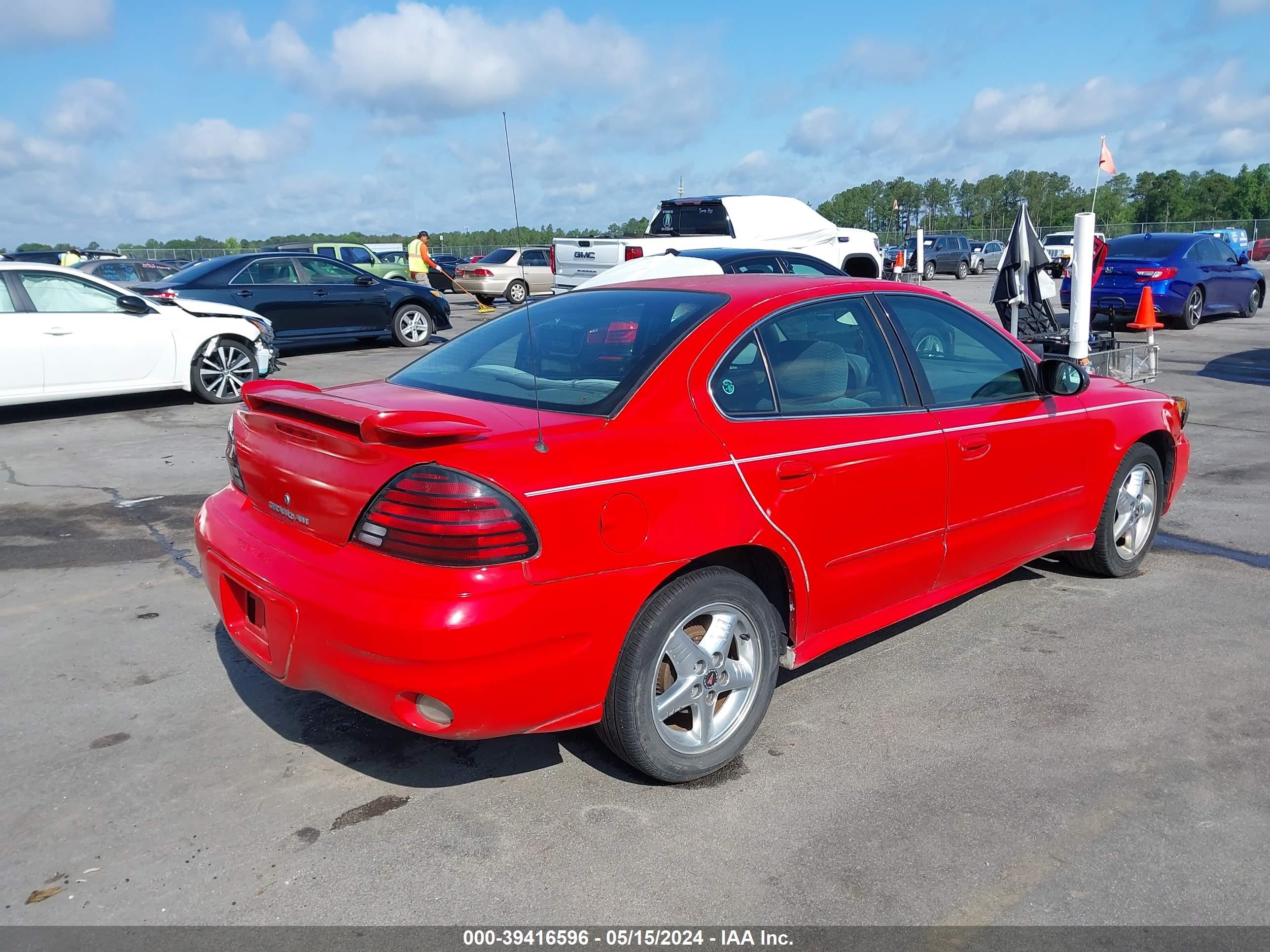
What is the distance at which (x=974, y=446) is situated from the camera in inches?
163

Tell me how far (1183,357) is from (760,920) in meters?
13.9

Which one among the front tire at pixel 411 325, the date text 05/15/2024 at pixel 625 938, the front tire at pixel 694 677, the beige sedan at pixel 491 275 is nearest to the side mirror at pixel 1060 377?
the front tire at pixel 694 677

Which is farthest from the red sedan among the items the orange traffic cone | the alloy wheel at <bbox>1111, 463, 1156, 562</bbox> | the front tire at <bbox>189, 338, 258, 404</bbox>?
the orange traffic cone

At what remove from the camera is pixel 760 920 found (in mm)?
2686

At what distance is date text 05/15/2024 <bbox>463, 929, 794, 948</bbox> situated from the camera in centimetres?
261

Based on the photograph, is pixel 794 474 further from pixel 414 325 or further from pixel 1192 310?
pixel 1192 310

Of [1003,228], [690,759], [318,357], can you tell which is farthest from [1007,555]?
[1003,228]

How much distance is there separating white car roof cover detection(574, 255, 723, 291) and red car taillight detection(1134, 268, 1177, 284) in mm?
9461

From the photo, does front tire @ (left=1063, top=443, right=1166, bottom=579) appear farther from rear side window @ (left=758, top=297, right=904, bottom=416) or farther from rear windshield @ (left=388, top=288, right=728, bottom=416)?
rear windshield @ (left=388, top=288, right=728, bottom=416)

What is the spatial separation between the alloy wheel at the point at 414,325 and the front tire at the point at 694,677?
13.7 meters

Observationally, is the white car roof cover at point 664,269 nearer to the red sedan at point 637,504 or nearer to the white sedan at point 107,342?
the white sedan at point 107,342

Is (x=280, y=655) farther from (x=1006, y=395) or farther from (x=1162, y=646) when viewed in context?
(x=1162, y=646)

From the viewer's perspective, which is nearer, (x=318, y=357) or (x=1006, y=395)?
(x=1006, y=395)

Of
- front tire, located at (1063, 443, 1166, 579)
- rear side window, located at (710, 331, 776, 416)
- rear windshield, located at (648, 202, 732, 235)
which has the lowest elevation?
front tire, located at (1063, 443, 1166, 579)
